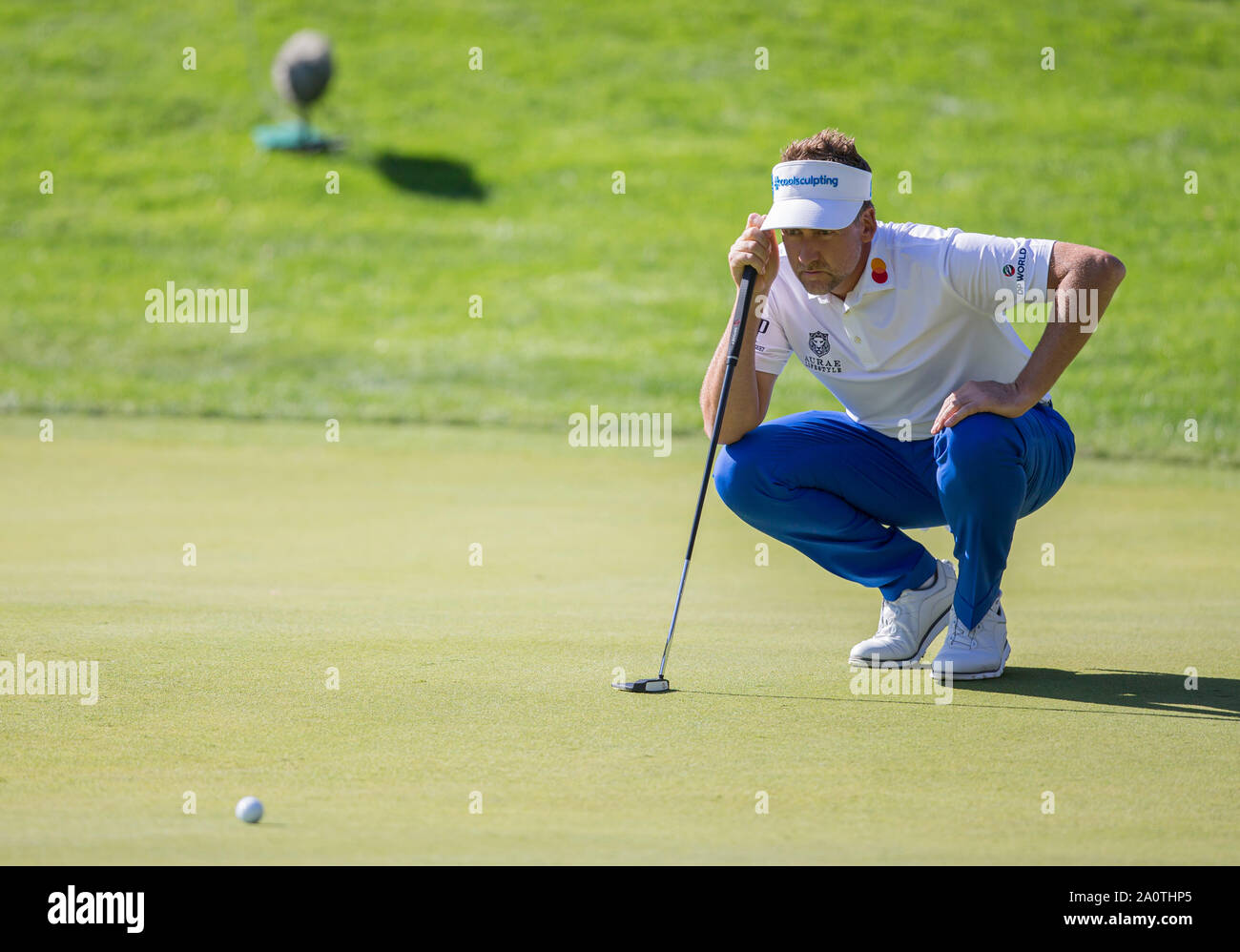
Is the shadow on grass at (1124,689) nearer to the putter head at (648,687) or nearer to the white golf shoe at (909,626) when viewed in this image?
the white golf shoe at (909,626)

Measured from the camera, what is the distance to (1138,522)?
8.30 m

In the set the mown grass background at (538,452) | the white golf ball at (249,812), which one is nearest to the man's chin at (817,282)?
the mown grass background at (538,452)

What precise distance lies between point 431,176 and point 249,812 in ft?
58.8

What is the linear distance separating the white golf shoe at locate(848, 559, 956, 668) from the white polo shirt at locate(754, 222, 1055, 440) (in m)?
0.49

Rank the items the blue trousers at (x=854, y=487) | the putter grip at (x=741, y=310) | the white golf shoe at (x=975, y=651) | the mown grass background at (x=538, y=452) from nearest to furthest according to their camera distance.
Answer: the mown grass background at (x=538, y=452)
the white golf shoe at (x=975, y=651)
the putter grip at (x=741, y=310)
the blue trousers at (x=854, y=487)

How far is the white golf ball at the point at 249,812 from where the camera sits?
3172mm

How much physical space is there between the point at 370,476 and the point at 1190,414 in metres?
6.95

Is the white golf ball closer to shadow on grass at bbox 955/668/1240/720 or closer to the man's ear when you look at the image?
shadow on grass at bbox 955/668/1240/720

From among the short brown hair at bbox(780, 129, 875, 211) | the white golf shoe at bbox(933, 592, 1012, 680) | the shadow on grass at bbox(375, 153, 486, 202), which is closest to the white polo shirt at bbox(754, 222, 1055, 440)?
the short brown hair at bbox(780, 129, 875, 211)

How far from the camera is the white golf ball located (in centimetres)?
317

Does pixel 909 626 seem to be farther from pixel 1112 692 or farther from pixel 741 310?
pixel 741 310

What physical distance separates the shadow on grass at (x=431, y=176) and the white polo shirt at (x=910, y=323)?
49.6 ft

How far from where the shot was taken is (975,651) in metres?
4.69
